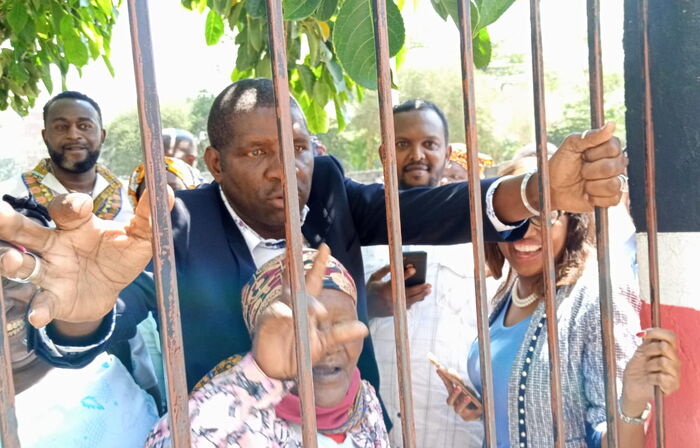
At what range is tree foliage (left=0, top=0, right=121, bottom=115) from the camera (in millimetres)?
2424

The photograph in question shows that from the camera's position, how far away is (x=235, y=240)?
1.93 meters

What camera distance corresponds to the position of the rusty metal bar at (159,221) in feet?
3.14

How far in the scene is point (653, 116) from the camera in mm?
1372

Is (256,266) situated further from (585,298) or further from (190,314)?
(585,298)

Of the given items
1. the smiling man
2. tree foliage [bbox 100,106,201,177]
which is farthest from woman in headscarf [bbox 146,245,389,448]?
tree foliage [bbox 100,106,201,177]

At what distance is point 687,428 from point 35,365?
1.48m

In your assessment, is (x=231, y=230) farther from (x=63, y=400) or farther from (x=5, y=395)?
(x=5, y=395)

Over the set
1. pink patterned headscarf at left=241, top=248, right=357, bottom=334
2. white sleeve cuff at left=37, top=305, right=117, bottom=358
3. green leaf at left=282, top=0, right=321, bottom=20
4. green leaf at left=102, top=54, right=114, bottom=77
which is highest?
green leaf at left=102, top=54, right=114, bottom=77

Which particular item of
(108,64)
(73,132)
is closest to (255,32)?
(108,64)

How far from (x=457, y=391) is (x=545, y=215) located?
1158mm

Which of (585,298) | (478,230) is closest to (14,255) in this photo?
(478,230)

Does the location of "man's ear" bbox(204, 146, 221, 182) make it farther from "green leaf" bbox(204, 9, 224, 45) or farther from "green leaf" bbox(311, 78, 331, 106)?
"green leaf" bbox(204, 9, 224, 45)

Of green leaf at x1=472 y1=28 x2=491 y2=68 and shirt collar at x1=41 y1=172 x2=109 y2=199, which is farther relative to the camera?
shirt collar at x1=41 y1=172 x2=109 y2=199

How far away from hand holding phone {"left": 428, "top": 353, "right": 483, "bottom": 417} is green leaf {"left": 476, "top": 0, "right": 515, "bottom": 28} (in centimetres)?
129
